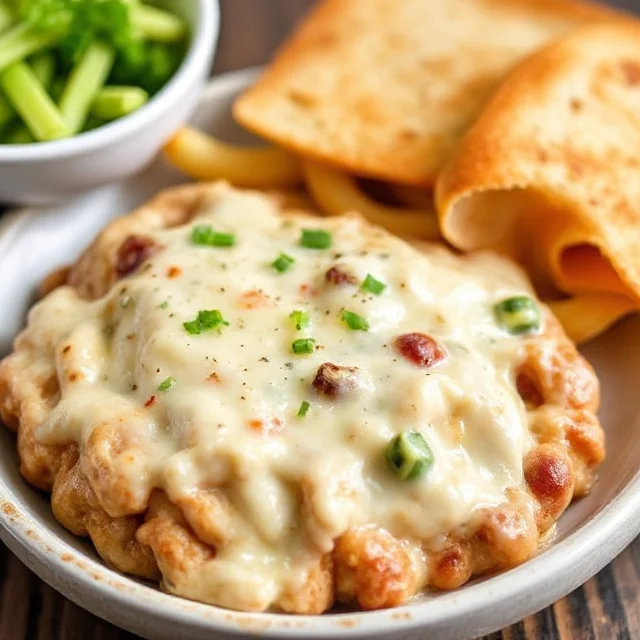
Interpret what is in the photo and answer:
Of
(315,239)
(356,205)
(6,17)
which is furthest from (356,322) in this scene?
(6,17)

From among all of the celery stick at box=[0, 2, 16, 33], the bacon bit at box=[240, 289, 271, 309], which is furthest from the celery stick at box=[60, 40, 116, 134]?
the bacon bit at box=[240, 289, 271, 309]

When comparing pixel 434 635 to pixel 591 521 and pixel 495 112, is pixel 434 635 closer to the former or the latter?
pixel 591 521

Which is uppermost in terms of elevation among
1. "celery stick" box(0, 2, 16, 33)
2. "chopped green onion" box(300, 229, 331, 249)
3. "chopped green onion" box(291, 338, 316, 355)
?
"celery stick" box(0, 2, 16, 33)

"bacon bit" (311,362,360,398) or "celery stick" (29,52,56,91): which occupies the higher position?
"celery stick" (29,52,56,91)

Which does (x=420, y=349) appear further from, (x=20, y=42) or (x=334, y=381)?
(x=20, y=42)

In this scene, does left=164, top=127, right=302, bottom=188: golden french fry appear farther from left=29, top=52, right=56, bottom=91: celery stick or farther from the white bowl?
left=29, top=52, right=56, bottom=91: celery stick

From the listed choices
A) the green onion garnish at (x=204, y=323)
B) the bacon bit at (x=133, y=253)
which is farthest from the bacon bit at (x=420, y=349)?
the bacon bit at (x=133, y=253)

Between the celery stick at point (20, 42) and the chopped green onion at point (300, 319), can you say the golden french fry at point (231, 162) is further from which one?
the chopped green onion at point (300, 319)
